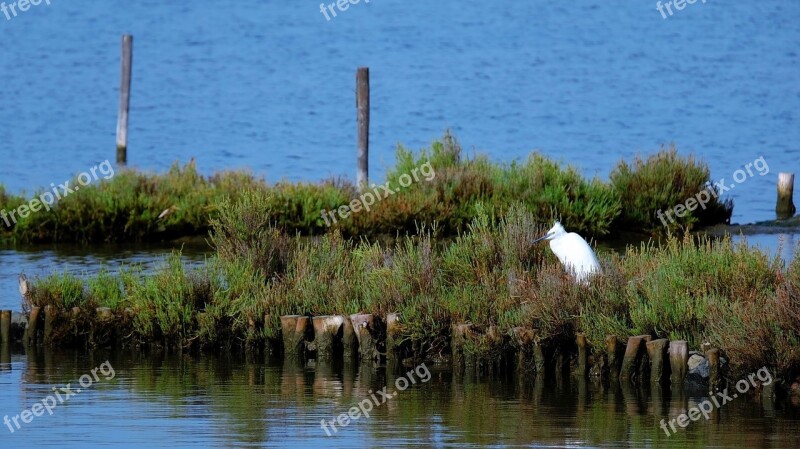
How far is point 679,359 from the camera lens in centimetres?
1226

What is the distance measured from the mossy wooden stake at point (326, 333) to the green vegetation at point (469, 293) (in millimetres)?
261

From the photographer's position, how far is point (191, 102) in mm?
52750

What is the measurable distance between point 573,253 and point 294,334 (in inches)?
108

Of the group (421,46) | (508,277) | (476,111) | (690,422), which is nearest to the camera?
(690,422)

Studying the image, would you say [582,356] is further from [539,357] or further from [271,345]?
[271,345]

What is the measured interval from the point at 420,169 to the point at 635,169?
11.2ft

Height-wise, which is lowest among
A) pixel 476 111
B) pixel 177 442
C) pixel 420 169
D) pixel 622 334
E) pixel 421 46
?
pixel 177 442

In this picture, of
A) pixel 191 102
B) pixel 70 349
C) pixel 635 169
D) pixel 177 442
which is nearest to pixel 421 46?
pixel 191 102

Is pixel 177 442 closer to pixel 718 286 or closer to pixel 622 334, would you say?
pixel 622 334

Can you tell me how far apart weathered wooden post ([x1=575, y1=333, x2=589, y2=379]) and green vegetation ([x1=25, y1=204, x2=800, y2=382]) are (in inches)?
3.8

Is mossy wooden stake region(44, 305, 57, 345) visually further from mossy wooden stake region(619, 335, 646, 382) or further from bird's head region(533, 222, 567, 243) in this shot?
mossy wooden stake region(619, 335, 646, 382)

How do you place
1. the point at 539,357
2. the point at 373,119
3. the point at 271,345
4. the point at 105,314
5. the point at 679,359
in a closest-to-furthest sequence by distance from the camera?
the point at 679,359, the point at 539,357, the point at 271,345, the point at 105,314, the point at 373,119

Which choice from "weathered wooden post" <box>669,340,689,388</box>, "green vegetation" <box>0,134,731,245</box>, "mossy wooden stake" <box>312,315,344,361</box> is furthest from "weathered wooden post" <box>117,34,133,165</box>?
"weathered wooden post" <box>669,340,689,388</box>

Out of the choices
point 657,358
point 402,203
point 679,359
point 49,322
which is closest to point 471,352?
point 657,358
